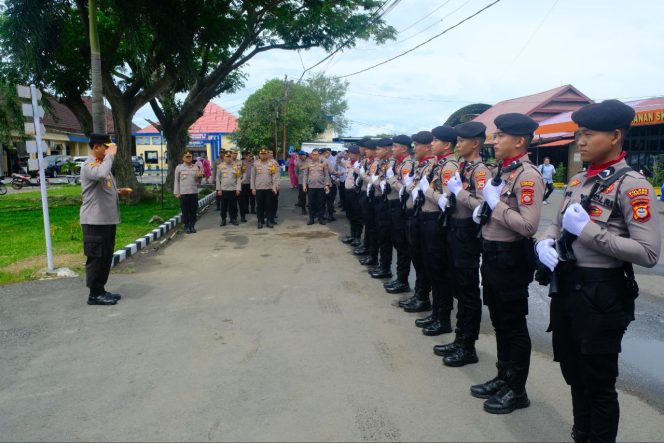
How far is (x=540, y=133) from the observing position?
25.0m

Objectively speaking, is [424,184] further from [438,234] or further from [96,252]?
[96,252]

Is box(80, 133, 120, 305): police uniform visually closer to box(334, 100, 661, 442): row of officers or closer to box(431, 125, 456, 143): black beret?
box(334, 100, 661, 442): row of officers

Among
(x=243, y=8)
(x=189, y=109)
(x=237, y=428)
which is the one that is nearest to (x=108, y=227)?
(x=237, y=428)

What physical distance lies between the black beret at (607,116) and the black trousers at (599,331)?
27.6 inches

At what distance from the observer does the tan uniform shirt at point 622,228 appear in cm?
233

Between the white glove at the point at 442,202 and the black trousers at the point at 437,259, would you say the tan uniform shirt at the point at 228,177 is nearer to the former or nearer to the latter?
the black trousers at the point at 437,259

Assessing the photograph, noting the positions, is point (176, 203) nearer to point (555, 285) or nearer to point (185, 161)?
point (185, 161)

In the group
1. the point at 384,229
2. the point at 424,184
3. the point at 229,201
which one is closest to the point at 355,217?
the point at 384,229

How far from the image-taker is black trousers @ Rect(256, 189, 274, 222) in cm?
1197

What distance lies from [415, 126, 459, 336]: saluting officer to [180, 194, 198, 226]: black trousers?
24.4 feet

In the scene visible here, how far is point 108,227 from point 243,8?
39.1ft

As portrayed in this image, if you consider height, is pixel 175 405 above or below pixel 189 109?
below

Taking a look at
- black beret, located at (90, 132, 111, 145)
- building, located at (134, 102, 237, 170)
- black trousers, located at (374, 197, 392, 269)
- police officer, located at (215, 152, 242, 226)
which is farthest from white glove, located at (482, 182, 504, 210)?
building, located at (134, 102, 237, 170)

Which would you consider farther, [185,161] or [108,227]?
[185,161]
